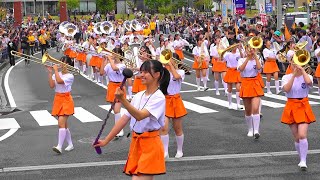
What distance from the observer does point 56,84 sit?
12023mm

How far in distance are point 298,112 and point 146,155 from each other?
386 cm

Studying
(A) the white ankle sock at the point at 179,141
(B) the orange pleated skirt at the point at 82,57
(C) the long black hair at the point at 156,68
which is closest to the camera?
(C) the long black hair at the point at 156,68

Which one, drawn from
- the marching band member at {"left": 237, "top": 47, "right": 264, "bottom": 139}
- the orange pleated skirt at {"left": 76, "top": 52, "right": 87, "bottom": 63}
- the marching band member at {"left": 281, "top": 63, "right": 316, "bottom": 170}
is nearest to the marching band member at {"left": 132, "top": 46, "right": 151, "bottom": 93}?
the marching band member at {"left": 237, "top": 47, "right": 264, "bottom": 139}

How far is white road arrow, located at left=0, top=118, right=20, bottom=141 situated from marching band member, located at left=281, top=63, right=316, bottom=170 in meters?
6.41

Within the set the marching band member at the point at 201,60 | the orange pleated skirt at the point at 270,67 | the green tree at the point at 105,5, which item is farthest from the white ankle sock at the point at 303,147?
the green tree at the point at 105,5

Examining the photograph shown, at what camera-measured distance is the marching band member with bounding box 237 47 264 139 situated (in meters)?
12.8

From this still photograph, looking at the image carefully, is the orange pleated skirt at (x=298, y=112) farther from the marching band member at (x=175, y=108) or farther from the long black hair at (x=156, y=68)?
the long black hair at (x=156, y=68)

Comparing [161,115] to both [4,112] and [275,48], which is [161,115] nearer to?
[4,112]

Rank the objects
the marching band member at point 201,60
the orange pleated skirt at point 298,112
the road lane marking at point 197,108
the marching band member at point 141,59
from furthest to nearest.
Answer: the marching band member at point 201,60
the road lane marking at point 197,108
the marching band member at point 141,59
the orange pleated skirt at point 298,112

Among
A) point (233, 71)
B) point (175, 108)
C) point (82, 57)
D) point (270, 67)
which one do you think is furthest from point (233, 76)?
point (82, 57)

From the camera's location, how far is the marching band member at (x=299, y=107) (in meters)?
9.98

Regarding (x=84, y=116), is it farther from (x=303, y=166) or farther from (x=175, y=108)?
(x=303, y=166)

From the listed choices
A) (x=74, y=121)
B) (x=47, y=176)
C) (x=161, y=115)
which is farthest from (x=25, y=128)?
(x=161, y=115)

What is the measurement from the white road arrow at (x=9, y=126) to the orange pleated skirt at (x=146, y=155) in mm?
7144
